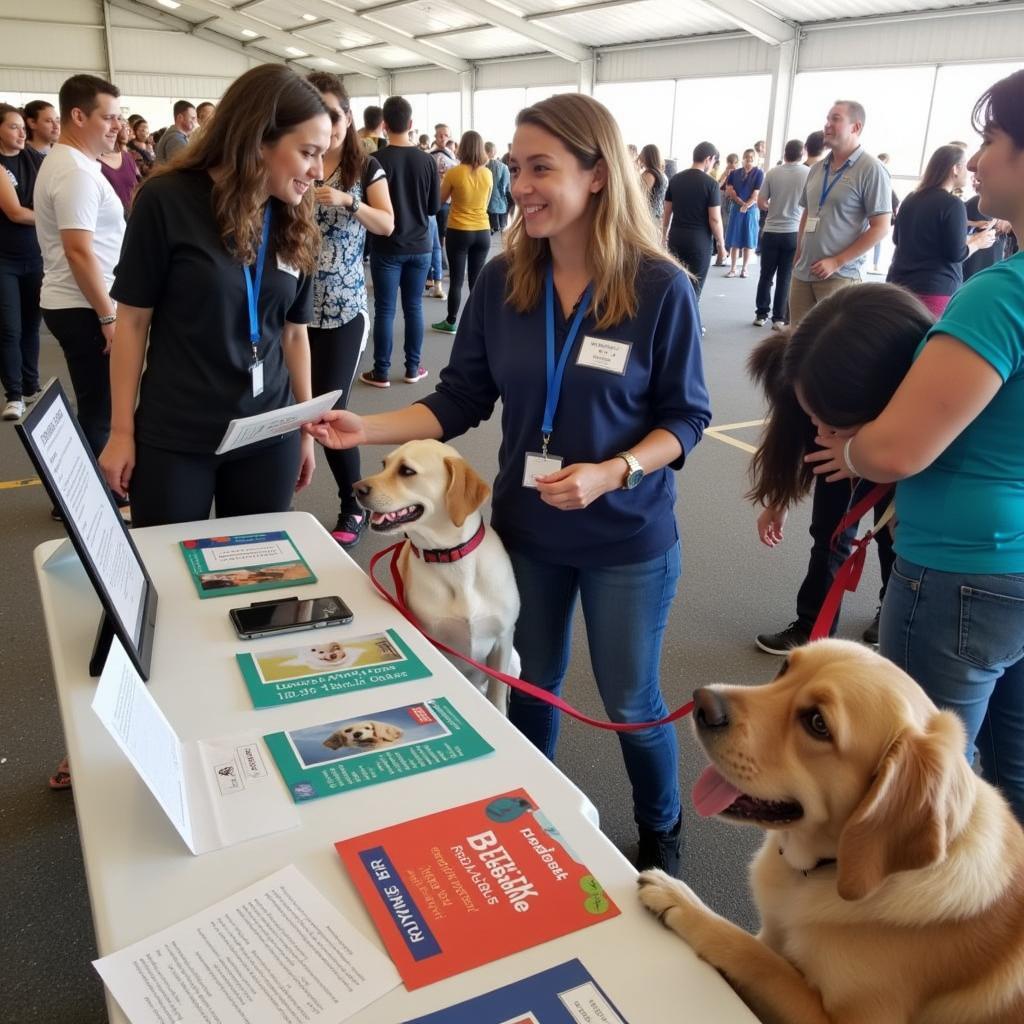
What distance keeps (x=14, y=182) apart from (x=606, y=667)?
4.52m

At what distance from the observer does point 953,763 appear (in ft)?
3.01

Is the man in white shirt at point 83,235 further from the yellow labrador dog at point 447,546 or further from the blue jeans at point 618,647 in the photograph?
the blue jeans at point 618,647

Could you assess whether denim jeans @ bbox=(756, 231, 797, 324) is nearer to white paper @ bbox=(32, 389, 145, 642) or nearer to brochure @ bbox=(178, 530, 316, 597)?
brochure @ bbox=(178, 530, 316, 597)

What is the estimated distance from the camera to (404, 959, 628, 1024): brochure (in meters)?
0.79

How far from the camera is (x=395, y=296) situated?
568cm

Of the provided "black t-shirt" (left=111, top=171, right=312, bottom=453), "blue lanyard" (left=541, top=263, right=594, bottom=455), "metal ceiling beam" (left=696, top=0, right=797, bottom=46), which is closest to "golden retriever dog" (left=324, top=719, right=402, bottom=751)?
"blue lanyard" (left=541, top=263, right=594, bottom=455)

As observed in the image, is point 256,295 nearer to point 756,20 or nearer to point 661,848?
point 661,848

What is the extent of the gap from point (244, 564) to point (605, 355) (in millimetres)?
871

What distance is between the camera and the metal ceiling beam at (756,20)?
12.2 meters

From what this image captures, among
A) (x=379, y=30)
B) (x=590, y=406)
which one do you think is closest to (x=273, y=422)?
(x=590, y=406)

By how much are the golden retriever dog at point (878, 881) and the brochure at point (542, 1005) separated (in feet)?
0.46

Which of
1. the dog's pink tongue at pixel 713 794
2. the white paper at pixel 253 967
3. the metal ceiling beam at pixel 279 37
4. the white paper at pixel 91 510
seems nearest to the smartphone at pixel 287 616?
the white paper at pixel 91 510

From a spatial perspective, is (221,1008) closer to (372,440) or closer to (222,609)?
(222,609)

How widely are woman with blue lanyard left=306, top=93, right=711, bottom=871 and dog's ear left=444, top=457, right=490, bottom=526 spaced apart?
1.9 inches
